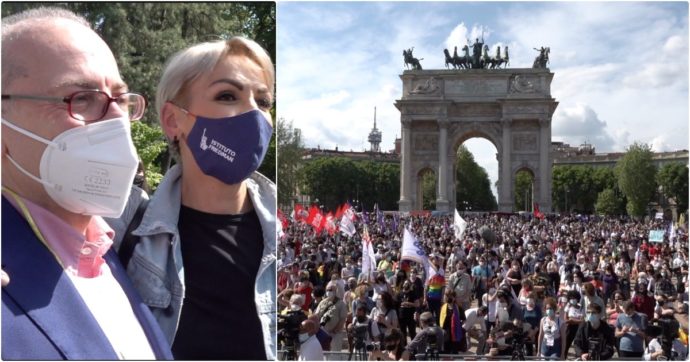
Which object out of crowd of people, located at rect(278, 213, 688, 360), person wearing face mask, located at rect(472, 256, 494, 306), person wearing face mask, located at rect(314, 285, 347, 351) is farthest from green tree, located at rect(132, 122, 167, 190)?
person wearing face mask, located at rect(472, 256, 494, 306)

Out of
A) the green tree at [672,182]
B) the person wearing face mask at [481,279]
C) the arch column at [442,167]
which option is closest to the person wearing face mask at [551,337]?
the person wearing face mask at [481,279]

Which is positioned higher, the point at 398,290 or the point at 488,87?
the point at 488,87

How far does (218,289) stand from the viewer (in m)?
1.92

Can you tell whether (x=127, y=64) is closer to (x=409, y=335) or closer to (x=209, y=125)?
(x=209, y=125)

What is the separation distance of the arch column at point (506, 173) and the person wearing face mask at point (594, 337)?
43.8 m

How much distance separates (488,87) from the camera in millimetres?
50406

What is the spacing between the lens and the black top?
1.88m

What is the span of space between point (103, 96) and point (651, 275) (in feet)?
35.9

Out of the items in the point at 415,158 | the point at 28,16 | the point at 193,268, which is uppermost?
the point at 415,158

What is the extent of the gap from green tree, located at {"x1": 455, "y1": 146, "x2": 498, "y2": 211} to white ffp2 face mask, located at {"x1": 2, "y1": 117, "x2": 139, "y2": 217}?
259ft

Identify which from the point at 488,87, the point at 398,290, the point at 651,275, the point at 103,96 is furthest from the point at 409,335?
the point at 488,87

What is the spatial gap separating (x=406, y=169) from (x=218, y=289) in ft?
164

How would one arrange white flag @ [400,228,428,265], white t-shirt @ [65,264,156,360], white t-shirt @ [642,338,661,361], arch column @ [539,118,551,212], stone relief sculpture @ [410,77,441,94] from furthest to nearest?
arch column @ [539,118,551,212] < stone relief sculpture @ [410,77,441,94] < white flag @ [400,228,428,265] < white t-shirt @ [642,338,661,361] < white t-shirt @ [65,264,156,360]

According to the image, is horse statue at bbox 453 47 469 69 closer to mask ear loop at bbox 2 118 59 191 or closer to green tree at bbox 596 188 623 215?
green tree at bbox 596 188 623 215
